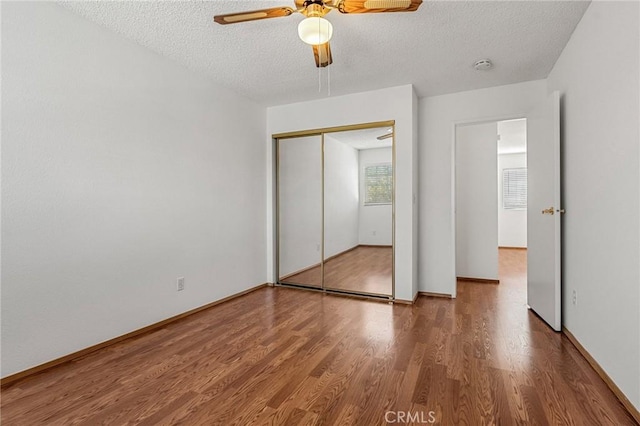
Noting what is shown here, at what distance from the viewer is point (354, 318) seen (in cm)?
305

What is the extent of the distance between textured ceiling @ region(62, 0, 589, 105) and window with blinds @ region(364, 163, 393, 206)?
98 cm

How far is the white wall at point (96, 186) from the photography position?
199cm

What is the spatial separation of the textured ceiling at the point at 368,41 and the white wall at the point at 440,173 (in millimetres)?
229

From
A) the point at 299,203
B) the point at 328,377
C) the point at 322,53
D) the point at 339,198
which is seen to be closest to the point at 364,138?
the point at 339,198

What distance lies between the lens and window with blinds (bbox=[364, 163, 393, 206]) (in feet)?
12.6

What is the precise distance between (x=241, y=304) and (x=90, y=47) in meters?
2.74

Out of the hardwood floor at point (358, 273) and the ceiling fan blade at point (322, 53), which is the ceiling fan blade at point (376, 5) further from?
the hardwood floor at point (358, 273)

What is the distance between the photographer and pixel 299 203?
4344 mm

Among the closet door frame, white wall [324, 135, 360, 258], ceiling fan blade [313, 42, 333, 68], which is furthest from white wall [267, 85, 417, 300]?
ceiling fan blade [313, 42, 333, 68]

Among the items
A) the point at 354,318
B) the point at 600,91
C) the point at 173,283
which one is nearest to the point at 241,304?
the point at 173,283

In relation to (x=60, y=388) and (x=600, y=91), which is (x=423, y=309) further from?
(x=60, y=388)

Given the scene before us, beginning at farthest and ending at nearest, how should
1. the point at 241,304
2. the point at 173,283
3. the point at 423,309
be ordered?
the point at 241,304 → the point at 423,309 → the point at 173,283

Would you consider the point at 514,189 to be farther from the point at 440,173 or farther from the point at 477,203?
the point at 440,173

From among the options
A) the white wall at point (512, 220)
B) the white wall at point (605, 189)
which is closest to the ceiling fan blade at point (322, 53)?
the white wall at point (605, 189)
